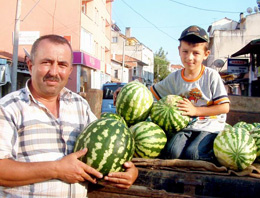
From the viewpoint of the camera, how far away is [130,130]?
2.76 m

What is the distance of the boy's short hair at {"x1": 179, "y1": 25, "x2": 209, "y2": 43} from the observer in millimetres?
3229

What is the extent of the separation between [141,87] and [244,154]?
1471 millimetres

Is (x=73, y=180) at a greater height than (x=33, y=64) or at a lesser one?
lesser

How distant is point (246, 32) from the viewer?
31.1 metres

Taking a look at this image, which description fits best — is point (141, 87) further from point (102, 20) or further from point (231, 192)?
point (102, 20)

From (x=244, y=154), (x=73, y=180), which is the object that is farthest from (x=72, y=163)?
(x=244, y=154)

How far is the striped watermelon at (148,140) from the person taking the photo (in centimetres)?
279

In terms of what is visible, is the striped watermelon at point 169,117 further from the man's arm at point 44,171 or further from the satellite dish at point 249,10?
the satellite dish at point 249,10

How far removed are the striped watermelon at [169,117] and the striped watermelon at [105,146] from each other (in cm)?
87

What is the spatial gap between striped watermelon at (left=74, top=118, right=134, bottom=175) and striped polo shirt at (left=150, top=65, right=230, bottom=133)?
3.68ft

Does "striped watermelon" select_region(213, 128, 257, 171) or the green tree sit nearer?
"striped watermelon" select_region(213, 128, 257, 171)

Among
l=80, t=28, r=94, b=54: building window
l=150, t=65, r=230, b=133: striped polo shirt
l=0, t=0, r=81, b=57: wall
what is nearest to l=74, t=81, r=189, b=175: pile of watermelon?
l=150, t=65, r=230, b=133: striped polo shirt

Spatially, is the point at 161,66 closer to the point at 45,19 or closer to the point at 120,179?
the point at 45,19

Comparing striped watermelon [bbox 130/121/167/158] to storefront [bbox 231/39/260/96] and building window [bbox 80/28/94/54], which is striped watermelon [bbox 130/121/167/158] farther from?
building window [bbox 80/28/94/54]
